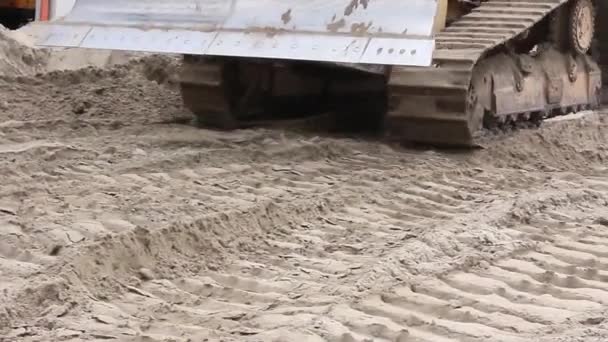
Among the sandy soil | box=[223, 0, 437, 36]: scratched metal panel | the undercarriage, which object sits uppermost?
box=[223, 0, 437, 36]: scratched metal panel

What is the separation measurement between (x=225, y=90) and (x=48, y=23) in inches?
50.8

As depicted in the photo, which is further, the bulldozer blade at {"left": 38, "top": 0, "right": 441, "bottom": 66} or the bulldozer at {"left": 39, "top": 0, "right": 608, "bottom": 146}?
the bulldozer at {"left": 39, "top": 0, "right": 608, "bottom": 146}

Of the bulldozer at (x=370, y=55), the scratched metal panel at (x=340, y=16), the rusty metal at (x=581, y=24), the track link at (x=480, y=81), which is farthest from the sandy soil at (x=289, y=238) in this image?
the rusty metal at (x=581, y=24)

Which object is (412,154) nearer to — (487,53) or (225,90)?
(487,53)

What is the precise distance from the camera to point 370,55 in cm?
569

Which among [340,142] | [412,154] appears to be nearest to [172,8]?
[340,142]

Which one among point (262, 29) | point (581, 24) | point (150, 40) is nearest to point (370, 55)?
point (262, 29)

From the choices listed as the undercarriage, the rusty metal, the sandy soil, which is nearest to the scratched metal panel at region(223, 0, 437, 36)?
the undercarriage

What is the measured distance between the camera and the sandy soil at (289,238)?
337 cm

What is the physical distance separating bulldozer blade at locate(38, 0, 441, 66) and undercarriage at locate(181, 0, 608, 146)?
0.22m

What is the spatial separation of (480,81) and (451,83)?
1.86 ft

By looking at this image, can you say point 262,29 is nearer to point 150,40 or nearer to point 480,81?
point 150,40

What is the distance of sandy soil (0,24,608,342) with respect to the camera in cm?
337

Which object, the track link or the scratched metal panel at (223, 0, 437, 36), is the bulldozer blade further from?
the track link
